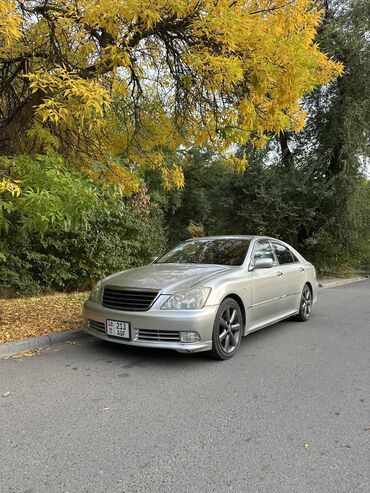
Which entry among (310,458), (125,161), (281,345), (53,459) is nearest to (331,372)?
(281,345)

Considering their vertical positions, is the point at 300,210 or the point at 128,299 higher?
the point at 300,210

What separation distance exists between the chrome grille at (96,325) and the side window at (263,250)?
2.28m

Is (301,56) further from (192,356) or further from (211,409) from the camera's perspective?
(211,409)

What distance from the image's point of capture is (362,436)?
307 cm

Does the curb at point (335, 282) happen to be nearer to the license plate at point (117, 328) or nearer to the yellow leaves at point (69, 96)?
the license plate at point (117, 328)

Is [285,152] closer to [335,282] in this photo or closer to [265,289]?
[335,282]

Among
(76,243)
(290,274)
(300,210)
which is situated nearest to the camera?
(290,274)

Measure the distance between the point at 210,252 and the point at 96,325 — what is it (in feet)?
6.31

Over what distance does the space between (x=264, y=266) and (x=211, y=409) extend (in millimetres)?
2422

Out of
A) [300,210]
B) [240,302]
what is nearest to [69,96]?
[240,302]

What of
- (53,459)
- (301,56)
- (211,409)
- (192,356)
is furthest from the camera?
(301,56)

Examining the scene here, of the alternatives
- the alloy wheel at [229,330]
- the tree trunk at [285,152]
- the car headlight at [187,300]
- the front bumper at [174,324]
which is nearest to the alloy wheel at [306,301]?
the alloy wheel at [229,330]

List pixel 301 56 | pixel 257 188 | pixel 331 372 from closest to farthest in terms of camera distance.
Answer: pixel 331 372, pixel 301 56, pixel 257 188

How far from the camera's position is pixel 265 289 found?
5680mm
